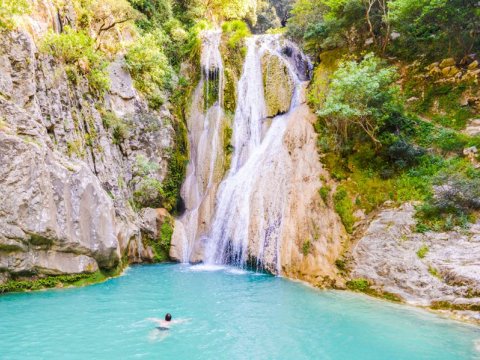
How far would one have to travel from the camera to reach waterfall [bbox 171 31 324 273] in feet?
51.3

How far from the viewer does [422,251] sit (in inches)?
457

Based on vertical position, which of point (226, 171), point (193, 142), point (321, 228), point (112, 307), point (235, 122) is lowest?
point (112, 307)

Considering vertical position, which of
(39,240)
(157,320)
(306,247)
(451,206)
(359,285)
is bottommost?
(157,320)

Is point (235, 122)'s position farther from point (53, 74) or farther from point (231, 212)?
point (53, 74)

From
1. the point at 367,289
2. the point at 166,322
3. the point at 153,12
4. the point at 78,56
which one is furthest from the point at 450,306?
the point at 153,12

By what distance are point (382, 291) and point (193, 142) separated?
1371 centimetres

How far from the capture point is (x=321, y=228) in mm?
14383

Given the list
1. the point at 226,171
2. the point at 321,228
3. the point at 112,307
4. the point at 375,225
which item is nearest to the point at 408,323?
the point at 375,225

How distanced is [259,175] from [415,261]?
8433 millimetres

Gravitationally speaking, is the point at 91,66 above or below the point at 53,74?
above

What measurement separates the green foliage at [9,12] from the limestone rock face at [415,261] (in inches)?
587

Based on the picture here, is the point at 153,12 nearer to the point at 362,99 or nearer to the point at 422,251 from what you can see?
the point at 362,99

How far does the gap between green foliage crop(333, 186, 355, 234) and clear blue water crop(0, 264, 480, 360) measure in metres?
3.20

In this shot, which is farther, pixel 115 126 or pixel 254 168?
pixel 254 168
